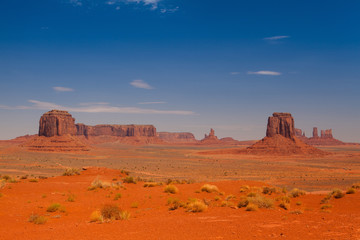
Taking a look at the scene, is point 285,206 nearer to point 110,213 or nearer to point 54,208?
point 110,213

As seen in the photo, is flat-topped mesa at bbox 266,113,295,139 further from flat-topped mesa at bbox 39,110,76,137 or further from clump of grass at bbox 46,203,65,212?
clump of grass at bbox 46,203,65,212

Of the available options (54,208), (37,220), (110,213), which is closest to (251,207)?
(110,213)

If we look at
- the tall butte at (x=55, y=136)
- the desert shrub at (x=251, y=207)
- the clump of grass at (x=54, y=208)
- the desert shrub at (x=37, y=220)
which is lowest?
the clump of grass at (x=54, y=208)

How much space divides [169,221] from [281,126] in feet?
325

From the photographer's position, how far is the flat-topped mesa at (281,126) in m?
103

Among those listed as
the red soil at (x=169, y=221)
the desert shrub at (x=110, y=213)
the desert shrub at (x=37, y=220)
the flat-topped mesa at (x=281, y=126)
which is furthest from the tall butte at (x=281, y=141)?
the desert shrub at (x=37, y=220)

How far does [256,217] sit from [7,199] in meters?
13.8

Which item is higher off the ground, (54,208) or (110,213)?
(110,213)

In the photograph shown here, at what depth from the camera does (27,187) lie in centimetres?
2083

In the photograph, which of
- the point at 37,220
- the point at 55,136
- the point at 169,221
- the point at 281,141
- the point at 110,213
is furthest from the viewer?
the point at 55,136

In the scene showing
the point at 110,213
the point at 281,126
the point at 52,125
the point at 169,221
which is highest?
the point at 52,125

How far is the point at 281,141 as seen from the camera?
9944 cm

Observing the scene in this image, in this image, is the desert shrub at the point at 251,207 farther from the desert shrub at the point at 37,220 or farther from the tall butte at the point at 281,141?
the tall butte at the point at 281,141

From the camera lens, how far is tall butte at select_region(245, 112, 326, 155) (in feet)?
310
